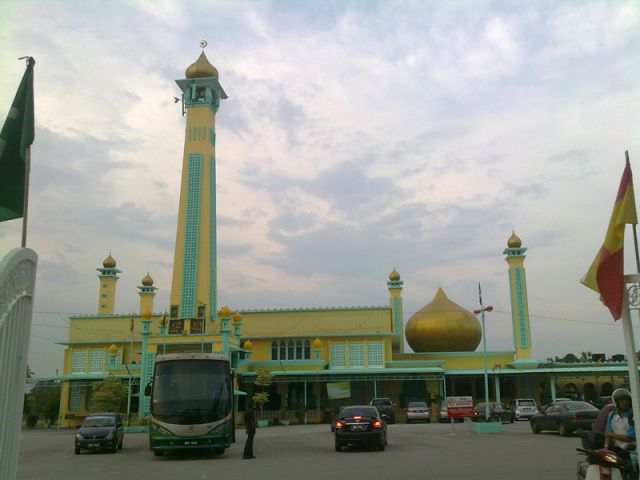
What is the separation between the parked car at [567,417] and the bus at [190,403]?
11666 mm

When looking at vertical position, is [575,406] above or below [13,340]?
below

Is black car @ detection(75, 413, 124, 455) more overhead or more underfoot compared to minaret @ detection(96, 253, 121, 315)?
more underfoot

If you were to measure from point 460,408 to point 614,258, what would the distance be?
18299 millimetres

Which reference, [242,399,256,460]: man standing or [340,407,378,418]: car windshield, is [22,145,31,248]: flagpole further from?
[340,407,378,418]: car windshield

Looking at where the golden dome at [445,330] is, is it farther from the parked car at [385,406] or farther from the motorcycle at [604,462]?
the motorcycle at [604,462]

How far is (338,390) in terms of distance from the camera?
130ft

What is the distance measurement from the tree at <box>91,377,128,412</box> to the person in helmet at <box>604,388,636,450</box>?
113 feet

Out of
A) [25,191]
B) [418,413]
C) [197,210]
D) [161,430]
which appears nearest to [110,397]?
[197,210]

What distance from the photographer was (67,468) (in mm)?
15297

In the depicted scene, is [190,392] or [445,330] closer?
[190,392]

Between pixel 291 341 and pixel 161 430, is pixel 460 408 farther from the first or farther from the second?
pixel 291 341

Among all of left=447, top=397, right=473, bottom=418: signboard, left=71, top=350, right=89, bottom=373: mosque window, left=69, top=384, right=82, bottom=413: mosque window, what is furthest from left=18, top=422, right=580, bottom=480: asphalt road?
left=71, top=350, right=89, bottom=373: mosque window

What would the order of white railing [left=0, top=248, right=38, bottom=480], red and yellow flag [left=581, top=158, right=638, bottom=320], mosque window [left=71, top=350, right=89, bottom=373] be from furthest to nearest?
mosque window [left=71, top=350, right=89, bottom=373], red and yellow flag [left=581, top=158, right=638, bottom=320], white railing [left=0, top=248, right=38, bottom=480]

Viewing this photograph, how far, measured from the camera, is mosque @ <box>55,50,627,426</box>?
38.7m
